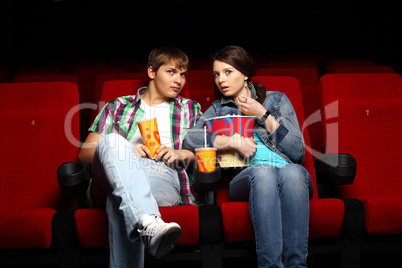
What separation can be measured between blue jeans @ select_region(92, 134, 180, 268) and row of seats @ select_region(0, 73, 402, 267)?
64mm

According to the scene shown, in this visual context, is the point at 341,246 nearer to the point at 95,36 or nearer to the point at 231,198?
the point at 231,198

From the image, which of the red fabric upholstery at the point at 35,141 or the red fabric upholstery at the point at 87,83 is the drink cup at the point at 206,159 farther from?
the red fabric upholstery at the point at 87,83

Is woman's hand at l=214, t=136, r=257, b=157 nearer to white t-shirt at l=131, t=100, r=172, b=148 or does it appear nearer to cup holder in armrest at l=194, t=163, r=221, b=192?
cup holder in armrest at l=194, t=163, r=221, b=192

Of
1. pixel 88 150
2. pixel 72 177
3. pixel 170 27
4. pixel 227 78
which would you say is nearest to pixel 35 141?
pixel 88 150

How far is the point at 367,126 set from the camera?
3.24 ft

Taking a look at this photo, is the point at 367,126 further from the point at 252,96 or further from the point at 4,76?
the point at 4,76

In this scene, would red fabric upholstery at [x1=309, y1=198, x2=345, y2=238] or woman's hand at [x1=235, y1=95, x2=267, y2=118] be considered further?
woman's hand at [x1=235, y1=95, x2=267, y2=118]

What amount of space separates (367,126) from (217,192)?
42 cm

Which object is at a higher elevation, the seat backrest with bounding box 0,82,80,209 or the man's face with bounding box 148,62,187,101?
the man's face with bounding box 148,62,187,101

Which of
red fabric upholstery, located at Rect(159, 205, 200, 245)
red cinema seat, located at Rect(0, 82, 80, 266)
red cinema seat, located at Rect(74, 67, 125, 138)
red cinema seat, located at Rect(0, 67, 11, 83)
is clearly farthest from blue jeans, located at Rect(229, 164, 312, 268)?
red cinema seat, located at Rect(0, 67, 11, 83)

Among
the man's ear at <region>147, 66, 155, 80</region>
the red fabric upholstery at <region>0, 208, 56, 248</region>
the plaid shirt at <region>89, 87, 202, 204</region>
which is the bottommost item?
the red fabric upholstery at <region>0, 208, 56, 248</region>

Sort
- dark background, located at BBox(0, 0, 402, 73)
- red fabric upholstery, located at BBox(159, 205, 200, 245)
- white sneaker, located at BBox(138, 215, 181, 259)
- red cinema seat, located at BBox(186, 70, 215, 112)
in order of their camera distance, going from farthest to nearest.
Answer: dark background, located at BBox(0, 0, 402, 73) → red cinema seat, located at BBox(186, 70, 215, 112) → red fabric upholstery, located at BBox(159, 205, 200, 245) → white sneaker, located at BBox(138, 215, 181, 259)

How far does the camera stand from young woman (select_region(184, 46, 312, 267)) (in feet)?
2.25

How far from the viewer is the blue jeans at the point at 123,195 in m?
0.64
